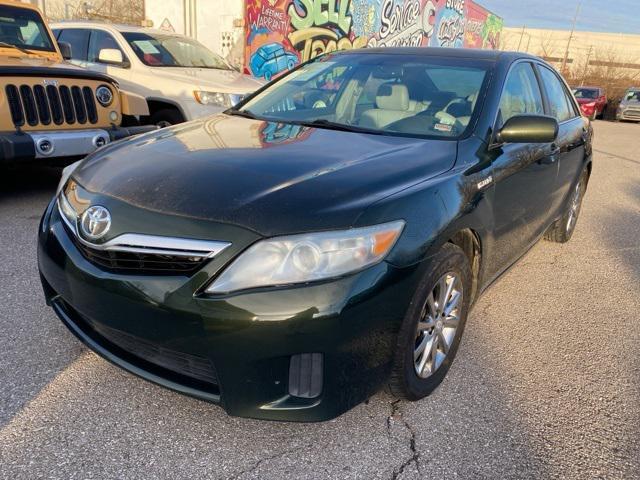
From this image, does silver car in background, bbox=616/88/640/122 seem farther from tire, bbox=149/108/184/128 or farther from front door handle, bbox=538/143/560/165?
front door handle, bbox=538/143/560/165

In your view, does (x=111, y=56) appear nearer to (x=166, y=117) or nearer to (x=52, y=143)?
(x=166, y=117)

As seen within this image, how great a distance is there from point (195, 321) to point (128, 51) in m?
6.44

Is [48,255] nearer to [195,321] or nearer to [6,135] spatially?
[195,321]

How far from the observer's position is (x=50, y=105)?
5008 millimetres

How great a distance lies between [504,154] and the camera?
117 inches

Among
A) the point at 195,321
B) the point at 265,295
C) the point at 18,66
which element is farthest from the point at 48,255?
the point at 18,66

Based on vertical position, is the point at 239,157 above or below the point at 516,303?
above

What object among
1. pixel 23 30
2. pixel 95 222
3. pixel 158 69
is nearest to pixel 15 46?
pixel 23 30

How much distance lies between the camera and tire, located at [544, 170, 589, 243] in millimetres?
4832

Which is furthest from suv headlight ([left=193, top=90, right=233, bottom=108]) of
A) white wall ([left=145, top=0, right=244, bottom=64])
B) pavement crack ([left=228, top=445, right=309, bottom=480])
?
white wall ([left=145, top=0, right=244, bottom=64])

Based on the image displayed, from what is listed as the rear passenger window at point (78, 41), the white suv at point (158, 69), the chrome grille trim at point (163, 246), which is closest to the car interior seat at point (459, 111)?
the chrome grille trim at point (163, 246)

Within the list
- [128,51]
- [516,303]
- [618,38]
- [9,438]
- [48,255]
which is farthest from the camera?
[618,38]

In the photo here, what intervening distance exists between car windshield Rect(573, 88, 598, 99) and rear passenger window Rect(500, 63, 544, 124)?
23.9 m

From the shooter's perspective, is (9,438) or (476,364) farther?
(476,364)
